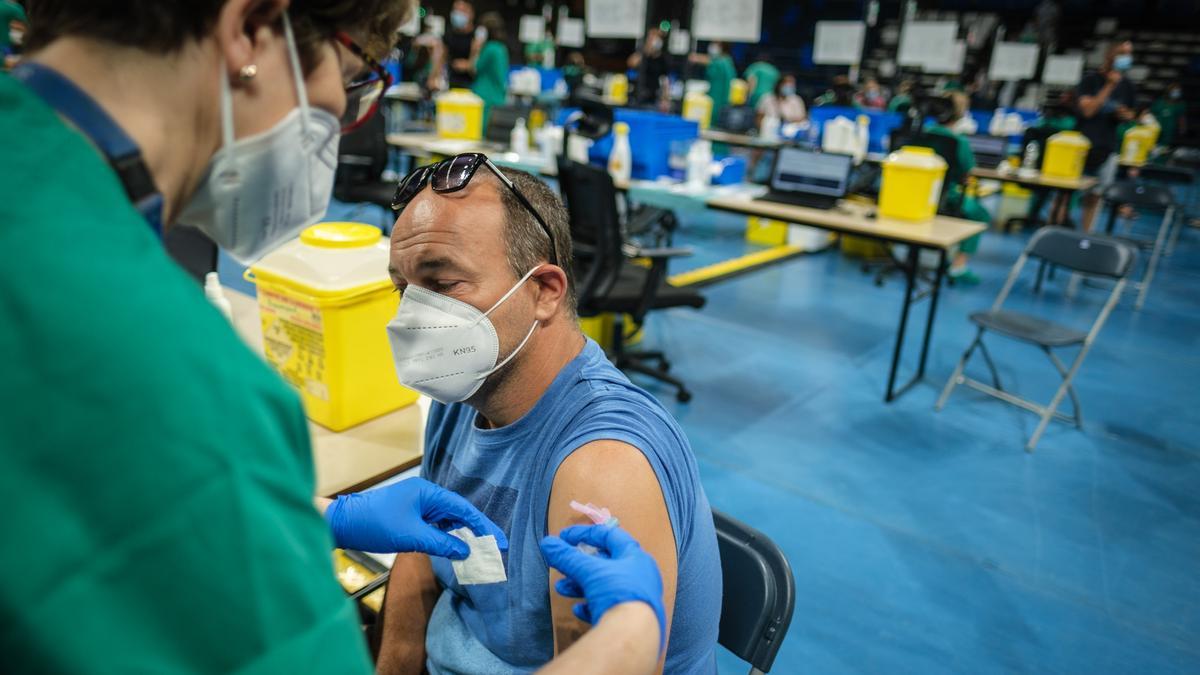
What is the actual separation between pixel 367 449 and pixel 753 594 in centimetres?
85

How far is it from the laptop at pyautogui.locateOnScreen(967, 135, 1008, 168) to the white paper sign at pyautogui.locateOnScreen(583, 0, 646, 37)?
336 centimetres

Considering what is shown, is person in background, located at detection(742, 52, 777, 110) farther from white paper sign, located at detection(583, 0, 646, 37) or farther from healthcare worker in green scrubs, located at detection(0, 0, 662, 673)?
healthcare worker in green scrubs, located at detection(0, 0, 662, 673)

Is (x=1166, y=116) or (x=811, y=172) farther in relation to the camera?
(x=1166, y=116)

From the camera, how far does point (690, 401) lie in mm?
3729

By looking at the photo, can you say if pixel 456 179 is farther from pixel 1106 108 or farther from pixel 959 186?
pixel 1106 108

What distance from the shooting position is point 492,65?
790cm

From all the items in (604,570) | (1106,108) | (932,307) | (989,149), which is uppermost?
(1106,108)

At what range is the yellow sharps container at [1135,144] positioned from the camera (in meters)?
8.23

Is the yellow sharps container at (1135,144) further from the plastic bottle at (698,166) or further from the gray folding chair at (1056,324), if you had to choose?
the plastic bottle at (698,166)

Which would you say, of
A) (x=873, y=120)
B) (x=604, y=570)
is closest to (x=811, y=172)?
(x=604, y=570)

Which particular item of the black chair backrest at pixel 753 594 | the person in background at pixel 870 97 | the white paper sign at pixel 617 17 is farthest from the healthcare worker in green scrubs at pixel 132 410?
the person in background at pixel 870 97

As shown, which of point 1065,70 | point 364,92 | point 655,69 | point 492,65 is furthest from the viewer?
point 655,69

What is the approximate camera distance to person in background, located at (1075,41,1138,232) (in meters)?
7.45

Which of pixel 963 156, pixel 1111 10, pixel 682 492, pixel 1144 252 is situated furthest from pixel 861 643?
pixel 1111 10
